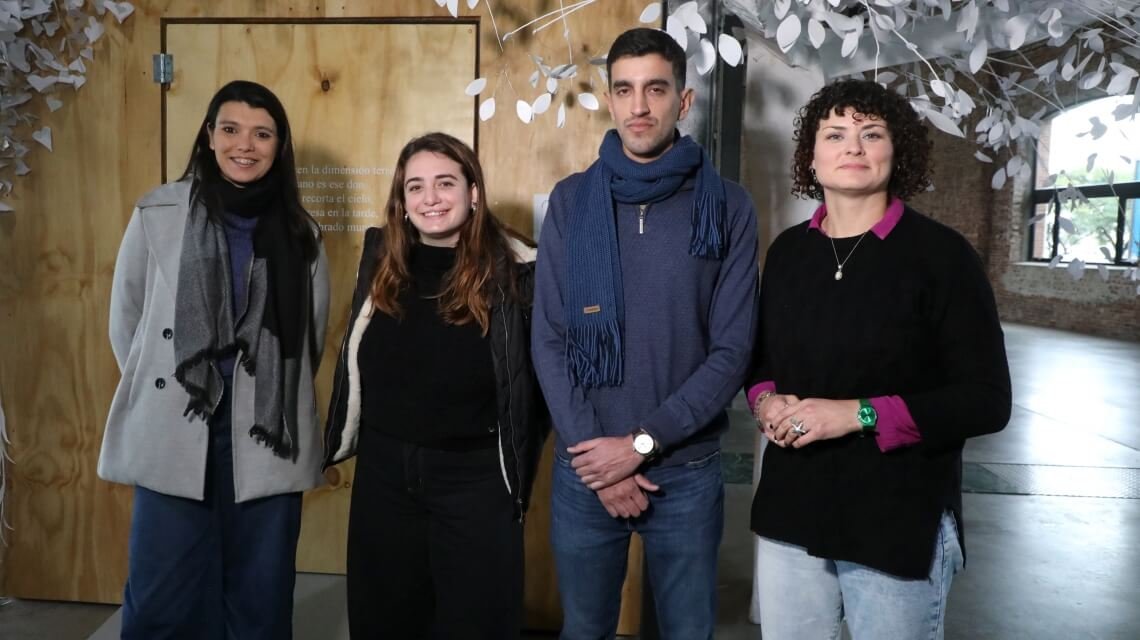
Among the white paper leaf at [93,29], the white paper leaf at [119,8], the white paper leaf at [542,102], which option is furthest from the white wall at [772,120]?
the white paper leaf at [93,29]

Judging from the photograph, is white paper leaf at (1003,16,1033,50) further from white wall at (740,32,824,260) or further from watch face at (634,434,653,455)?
watch face at (634,434,653,455)

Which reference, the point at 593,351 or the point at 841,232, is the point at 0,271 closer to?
the point at 593,351

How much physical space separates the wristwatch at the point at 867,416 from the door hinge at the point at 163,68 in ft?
8.36

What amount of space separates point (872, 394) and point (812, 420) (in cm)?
12

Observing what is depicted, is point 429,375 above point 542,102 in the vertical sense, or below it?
below

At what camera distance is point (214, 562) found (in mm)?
2268

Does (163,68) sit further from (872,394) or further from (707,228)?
(872,394)

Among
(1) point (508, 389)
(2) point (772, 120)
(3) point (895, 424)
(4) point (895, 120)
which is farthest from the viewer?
(2) point (772, 120)

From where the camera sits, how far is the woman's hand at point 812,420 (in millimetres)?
1549

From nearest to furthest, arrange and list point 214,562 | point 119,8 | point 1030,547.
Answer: point 214,562, point 119,8, point 1030,547

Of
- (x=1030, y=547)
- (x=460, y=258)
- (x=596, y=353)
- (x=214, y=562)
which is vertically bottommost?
(x=1030, y=547)

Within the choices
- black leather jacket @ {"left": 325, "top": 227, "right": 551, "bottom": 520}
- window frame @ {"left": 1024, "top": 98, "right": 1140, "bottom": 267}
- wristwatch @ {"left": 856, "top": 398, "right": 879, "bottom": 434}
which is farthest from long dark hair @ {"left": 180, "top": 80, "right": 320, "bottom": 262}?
window frame @ {"left": 1024, "top": 98, "right": 1140, "bottom": 267}

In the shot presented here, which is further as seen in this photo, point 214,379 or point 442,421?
point 214,379

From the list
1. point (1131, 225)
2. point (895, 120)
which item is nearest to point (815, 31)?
point (895, 120)
